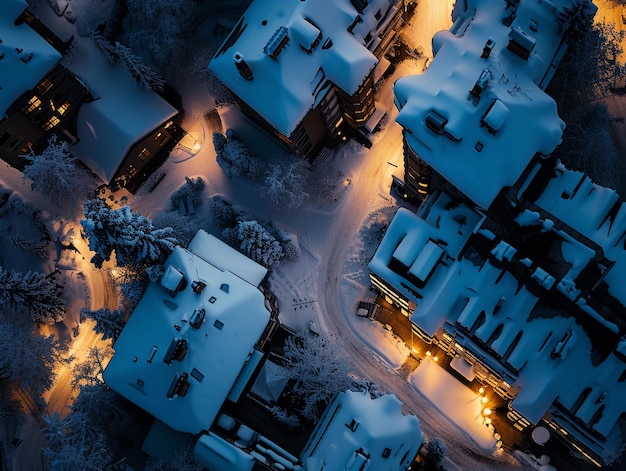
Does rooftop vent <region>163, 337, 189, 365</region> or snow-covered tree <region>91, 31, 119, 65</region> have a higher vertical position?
snow-covered tree <region>91, 31, 119, 65</region>

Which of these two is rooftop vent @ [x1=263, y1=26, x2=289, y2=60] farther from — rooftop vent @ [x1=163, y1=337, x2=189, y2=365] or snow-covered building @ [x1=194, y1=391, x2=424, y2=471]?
snow-covered building @ [x1=194, y1=391, x2=424, y2=471]

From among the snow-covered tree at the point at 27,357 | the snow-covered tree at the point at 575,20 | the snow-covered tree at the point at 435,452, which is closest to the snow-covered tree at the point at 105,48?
the snow-covered tree at the point at 27,357

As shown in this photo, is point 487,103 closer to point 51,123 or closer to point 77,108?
point 77,108

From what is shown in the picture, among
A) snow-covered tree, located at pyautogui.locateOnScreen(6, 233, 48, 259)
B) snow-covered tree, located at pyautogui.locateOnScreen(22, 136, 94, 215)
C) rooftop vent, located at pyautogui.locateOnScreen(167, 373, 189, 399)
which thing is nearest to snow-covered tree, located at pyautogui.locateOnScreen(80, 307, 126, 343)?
rooftop vent, located at pyautogui.locateOnScreen(167, 373, 189, 399)

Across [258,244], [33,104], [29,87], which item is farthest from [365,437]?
[29,87]

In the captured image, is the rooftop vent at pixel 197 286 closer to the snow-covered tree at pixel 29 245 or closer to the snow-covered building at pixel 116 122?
the snow-covered building at pixel 116 122

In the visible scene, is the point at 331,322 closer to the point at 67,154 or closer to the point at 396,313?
the point at 396,313
